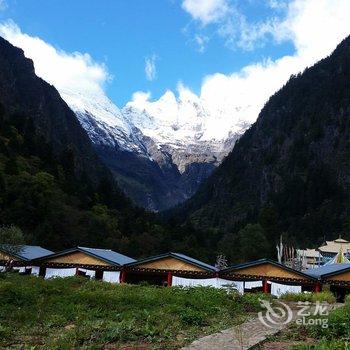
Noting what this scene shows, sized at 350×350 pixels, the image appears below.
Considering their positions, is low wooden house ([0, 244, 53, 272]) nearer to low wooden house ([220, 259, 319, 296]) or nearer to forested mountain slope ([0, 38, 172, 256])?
low wooden house ([220, 259, 319, 296])

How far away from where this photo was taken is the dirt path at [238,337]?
12.9 meters

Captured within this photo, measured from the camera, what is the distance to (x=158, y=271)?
43.9 m

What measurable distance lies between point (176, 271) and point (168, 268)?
836 millimetres

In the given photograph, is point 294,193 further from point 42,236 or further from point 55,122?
point 42,236

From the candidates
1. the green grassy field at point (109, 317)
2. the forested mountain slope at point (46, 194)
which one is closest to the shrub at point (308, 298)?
the green grassy field at point (109, 317)

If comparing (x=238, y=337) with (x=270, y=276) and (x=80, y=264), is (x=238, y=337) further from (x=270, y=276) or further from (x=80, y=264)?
(x=80, y=264)

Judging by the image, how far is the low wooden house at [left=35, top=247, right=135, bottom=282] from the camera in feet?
145

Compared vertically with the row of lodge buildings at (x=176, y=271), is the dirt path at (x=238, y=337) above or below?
below

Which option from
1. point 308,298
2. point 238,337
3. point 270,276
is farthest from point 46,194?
point 238,337

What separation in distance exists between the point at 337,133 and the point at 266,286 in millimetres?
157893

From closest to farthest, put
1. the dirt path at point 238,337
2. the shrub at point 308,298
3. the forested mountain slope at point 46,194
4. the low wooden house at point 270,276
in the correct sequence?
the dirt path at point 238,337, the shrub at point 308,298, the low wooden house at point 270,276, the forested mountain slope at point 46,194

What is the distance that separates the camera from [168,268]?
144 ft

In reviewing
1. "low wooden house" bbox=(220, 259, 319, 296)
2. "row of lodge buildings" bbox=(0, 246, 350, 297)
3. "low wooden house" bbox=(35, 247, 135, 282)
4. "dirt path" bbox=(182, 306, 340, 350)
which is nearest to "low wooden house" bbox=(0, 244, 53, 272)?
"row of lodge buildings" bbox=(0, 246, 350, 297)

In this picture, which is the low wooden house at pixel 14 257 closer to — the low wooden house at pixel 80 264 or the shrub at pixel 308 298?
the low wooden house at pixel 80 264
